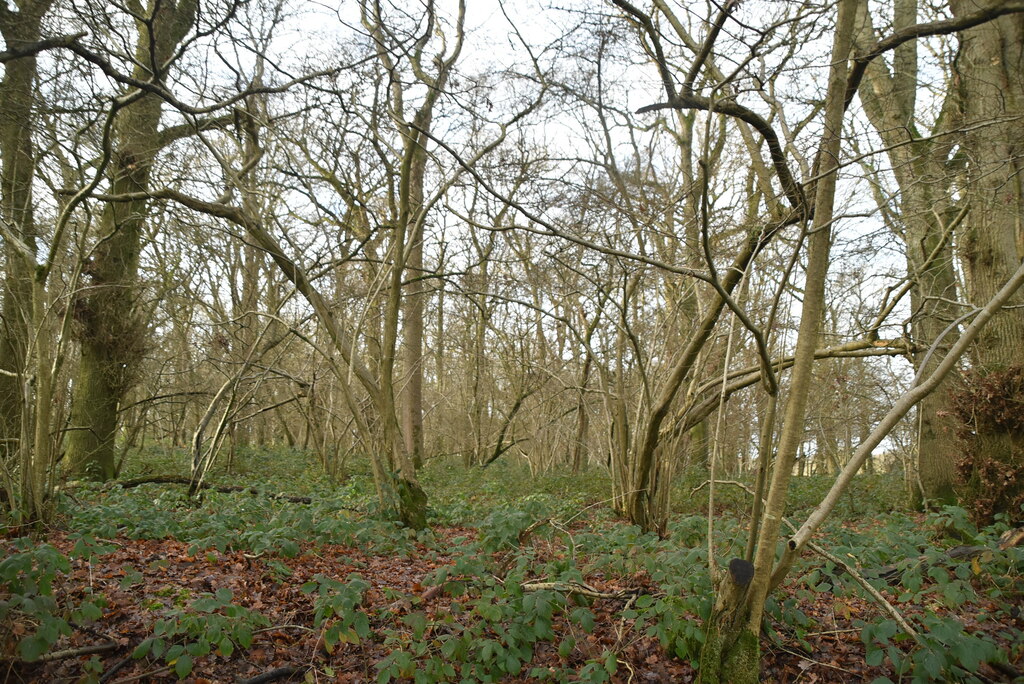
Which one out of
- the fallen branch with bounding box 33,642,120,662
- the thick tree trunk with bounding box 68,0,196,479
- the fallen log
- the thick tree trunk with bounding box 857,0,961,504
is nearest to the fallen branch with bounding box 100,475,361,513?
the fallen log

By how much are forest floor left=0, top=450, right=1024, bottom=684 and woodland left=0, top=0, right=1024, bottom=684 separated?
3cm

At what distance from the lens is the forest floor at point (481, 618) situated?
2977 millimetres

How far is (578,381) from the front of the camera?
12422mm

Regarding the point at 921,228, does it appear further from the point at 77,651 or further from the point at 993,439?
the point at 77,651

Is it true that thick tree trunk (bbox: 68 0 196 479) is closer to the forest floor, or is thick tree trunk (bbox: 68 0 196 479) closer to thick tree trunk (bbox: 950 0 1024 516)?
the forest floor

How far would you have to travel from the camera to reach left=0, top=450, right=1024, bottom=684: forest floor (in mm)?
2977

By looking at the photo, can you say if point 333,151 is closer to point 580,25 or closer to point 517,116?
point 517,116

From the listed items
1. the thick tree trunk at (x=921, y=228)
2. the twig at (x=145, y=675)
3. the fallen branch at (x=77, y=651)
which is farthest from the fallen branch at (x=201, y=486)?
the thick tree trunk at (x=921, y=228)

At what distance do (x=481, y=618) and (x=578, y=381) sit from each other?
354 inches

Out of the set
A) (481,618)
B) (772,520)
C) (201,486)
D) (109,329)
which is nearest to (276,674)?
(481,618)

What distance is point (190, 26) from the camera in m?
5.79

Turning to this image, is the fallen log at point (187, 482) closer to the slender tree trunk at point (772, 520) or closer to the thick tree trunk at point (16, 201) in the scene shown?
the thick tree trunk at point (16, 201)

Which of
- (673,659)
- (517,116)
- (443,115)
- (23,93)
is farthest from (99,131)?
(673,659)

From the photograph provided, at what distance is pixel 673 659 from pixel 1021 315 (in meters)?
5.03
